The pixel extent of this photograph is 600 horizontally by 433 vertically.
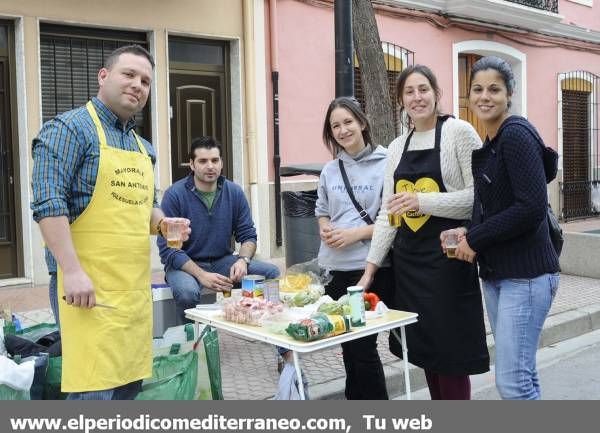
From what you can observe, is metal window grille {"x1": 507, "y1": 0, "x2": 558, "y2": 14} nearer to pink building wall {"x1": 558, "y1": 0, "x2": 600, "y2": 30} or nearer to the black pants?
pink building wall {"x1": 558, "y1": 0, "x2": 600, "y2": 30}

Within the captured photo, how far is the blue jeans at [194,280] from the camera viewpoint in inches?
197

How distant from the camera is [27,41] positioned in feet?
27.8

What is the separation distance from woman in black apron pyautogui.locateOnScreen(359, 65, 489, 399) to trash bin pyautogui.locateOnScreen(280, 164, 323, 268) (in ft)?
8.42

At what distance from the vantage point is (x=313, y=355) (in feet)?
19.0

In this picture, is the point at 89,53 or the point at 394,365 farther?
the point at 89,53

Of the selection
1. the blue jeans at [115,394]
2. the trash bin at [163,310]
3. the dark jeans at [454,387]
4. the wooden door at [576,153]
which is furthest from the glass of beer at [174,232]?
the wooden door at [576,153]

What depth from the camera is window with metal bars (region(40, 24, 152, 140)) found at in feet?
29.1

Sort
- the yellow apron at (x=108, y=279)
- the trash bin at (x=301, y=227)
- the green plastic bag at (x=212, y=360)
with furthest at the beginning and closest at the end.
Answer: the trash bin at (x=301, y=227) < the green plastic bag at (x=212, y=360) < the yellow apron at (x=108, y=279)

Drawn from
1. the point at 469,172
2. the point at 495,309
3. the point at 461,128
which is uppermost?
the point at 461,128

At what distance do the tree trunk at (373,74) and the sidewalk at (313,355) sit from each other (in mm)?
2108

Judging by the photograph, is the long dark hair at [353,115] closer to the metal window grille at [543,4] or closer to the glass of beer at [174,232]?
the glass of beer at [174,232]

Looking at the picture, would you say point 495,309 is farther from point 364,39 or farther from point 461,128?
point 364,39

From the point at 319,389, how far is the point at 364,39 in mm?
4055

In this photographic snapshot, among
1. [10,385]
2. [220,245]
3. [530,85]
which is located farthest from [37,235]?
[530,85]
